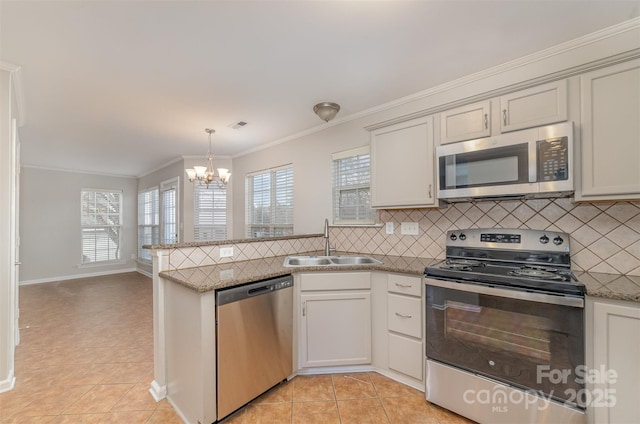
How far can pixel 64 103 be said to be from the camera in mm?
2779

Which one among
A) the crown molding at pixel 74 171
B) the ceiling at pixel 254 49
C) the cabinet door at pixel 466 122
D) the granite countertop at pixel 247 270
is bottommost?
the granite countertop at pixel 247 270

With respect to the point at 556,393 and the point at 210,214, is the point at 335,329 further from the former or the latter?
the point at 210,214

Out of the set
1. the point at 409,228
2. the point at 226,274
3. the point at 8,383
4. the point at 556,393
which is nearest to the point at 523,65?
the point at 409,228

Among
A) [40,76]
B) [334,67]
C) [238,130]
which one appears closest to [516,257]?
[334,67]

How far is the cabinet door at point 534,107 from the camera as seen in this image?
170 cm

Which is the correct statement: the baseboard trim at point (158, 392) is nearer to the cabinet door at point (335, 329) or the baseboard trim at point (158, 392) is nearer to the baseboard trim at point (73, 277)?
the cabinet door at point (335, 329)

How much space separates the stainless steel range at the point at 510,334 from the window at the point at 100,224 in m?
7.72

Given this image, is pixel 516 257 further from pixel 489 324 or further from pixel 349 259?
pixel 349 259

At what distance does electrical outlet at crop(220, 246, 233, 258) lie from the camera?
7.34 ft

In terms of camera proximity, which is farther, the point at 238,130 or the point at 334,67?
the point at 238,130

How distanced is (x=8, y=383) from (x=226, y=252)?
6.16 ft

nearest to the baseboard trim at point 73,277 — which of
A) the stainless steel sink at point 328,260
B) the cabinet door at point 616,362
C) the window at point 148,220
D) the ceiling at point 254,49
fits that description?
the window at point 148,220

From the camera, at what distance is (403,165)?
7.74 ft

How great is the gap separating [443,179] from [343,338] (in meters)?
1.50
